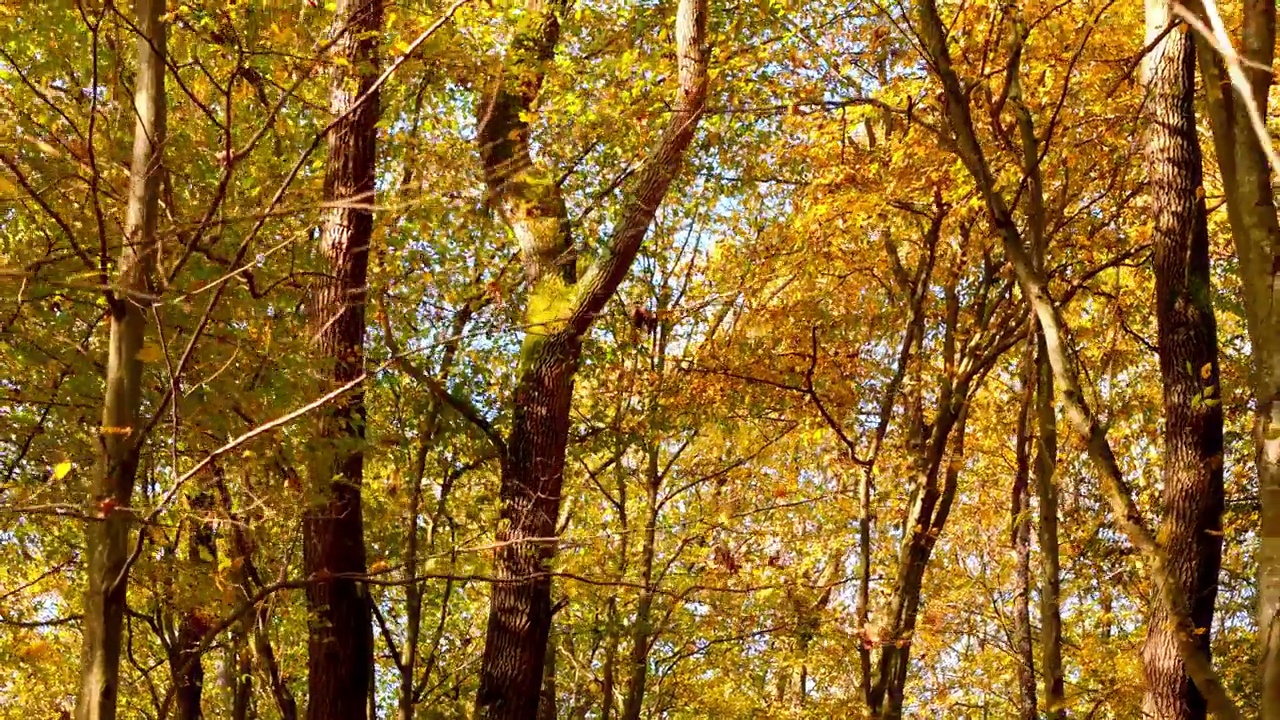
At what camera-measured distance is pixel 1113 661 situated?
1166 cm

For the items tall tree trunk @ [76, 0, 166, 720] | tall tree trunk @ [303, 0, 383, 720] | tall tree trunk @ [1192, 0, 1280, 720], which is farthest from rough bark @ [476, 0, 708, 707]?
tall tree trunk @ [1192, 0, 1280, 720]

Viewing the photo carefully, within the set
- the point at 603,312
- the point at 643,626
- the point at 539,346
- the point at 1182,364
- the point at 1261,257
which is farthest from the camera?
the point at 643,626

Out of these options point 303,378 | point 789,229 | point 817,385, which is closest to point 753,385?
point 817,385

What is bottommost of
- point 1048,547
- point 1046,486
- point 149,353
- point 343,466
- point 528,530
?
point 1048,547

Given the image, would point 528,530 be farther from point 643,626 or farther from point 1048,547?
point 1048,547

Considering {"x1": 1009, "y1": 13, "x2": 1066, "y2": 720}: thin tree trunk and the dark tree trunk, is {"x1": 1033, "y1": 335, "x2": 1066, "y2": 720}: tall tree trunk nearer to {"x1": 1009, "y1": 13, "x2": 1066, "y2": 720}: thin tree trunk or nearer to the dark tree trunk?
{"x1": 1009, "y1": 13, "x2": 1066, "y2": 720}: thin tree trunk

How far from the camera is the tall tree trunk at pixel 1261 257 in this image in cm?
153

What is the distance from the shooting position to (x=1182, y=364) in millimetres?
5602

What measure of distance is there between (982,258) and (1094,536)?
10.3ft

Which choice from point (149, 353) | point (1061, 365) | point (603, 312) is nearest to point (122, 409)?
point (149, 353)

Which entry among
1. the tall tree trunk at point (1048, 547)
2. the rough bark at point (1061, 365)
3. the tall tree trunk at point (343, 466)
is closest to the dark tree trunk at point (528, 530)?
the tall tree trunk at point (343, 466)

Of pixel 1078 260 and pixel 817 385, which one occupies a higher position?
pixel 1078 260

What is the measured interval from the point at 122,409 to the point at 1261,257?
2710 millimetres

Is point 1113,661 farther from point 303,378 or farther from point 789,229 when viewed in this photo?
point 303,378
